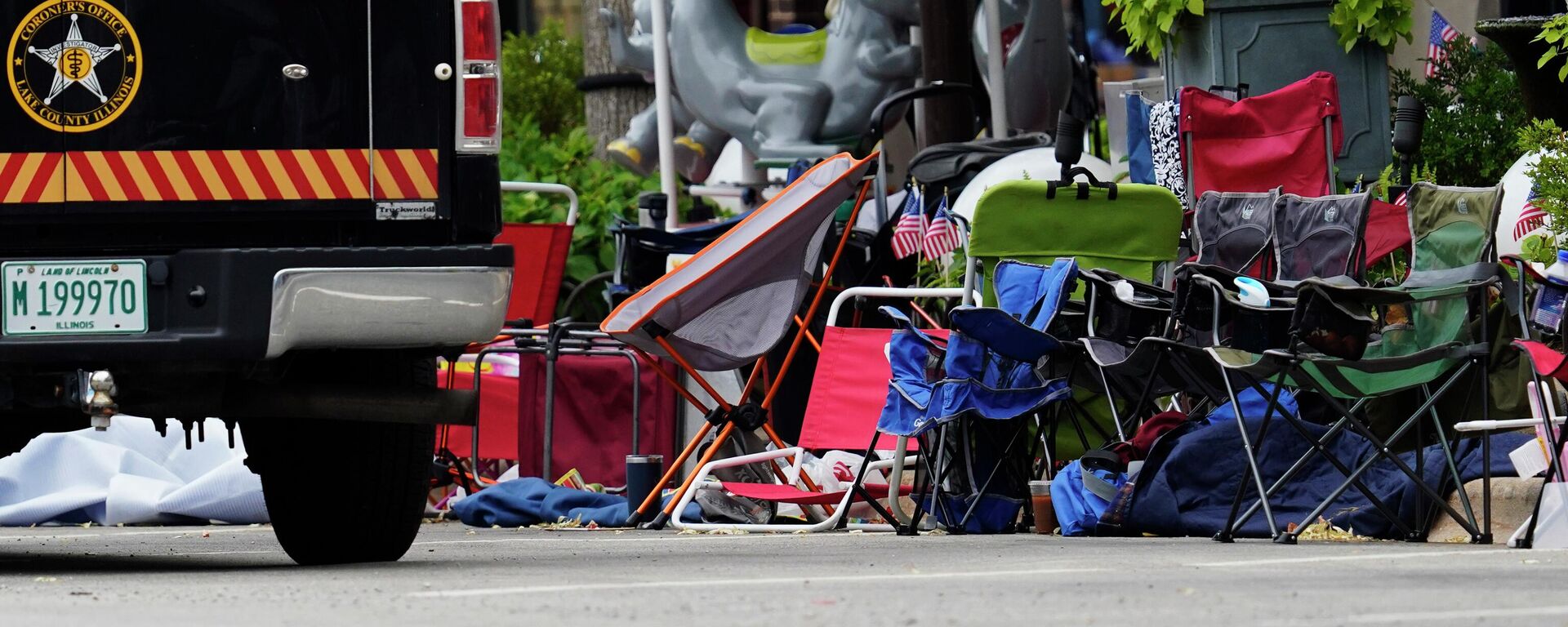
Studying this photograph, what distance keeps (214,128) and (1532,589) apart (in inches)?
117

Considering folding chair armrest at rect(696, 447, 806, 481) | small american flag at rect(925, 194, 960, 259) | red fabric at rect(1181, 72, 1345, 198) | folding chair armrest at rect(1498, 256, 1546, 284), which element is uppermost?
red fabric at rect(1181, 72, 1345, 198)

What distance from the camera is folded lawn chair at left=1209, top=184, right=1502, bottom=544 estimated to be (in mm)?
6723

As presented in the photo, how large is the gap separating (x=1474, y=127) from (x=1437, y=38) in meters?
1.10

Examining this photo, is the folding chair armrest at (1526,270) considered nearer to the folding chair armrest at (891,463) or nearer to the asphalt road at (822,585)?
the asphalt road at (822,585)

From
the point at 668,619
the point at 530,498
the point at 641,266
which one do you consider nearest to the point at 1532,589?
the point at 668,619

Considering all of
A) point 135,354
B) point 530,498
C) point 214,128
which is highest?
point 214,128

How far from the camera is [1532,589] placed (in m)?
4.77

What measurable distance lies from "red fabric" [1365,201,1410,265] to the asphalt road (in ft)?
6.20

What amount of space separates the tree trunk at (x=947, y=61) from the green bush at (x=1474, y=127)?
3299mm

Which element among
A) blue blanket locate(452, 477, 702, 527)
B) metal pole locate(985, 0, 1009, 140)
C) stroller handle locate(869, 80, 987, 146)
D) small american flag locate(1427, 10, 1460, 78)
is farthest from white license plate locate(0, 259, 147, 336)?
metal pole locate(985, 0, 1009, 140)

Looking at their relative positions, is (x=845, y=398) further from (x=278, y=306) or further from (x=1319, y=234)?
(x=278, y=306)

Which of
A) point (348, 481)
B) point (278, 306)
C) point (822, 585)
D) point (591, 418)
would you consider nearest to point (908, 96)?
point (591, 418)

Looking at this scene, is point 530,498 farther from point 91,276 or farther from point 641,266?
point 91,276

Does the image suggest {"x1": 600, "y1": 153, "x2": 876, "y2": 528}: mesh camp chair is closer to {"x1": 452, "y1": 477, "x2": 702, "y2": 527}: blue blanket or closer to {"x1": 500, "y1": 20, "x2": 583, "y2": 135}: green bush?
{"x1": 452, "y1": 477, "x2": 702, "y2": 527}: blue blanket
